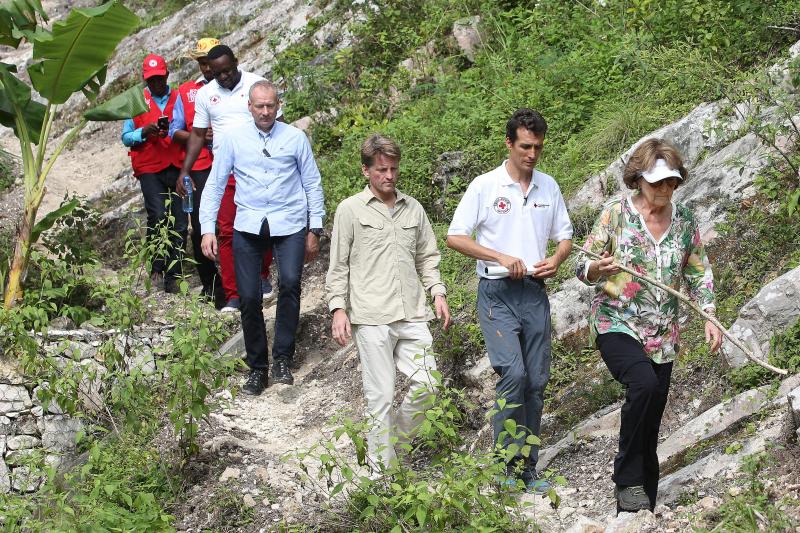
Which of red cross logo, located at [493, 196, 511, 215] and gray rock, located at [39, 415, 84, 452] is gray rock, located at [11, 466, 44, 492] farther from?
red cross logo, located at [493, 196, 511, 215]

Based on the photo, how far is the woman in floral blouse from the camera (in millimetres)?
4992

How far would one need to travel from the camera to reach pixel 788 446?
4941 mm

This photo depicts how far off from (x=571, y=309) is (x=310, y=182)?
84.9 inches

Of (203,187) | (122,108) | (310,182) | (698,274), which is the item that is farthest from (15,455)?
(698,274)

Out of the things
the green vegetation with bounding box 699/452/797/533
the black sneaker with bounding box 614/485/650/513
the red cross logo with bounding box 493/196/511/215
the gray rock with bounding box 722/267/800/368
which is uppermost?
the red cross logo with bounding box 493/196/511/215

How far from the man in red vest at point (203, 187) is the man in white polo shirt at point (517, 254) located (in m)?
3.48

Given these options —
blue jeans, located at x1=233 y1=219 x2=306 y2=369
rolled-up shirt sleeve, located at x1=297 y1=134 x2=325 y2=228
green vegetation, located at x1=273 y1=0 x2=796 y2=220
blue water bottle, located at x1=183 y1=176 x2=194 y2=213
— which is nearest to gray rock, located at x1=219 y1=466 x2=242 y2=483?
blue jeans, located at x1=233 y1=219 x2=306 y2=369

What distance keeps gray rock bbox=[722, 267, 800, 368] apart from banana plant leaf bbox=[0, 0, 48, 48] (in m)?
6.30

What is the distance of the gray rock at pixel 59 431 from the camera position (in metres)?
8.19

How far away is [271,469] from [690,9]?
563 centimetres

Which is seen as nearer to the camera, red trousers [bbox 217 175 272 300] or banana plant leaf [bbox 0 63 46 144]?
red trousers [bbox 217 175 272 300]

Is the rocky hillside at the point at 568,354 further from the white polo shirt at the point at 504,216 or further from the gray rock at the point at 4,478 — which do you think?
the white polo shirt at the point at 504,216

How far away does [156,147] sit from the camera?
10.0 metres

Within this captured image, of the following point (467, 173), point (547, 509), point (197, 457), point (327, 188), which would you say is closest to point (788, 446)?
point (547, 509)
